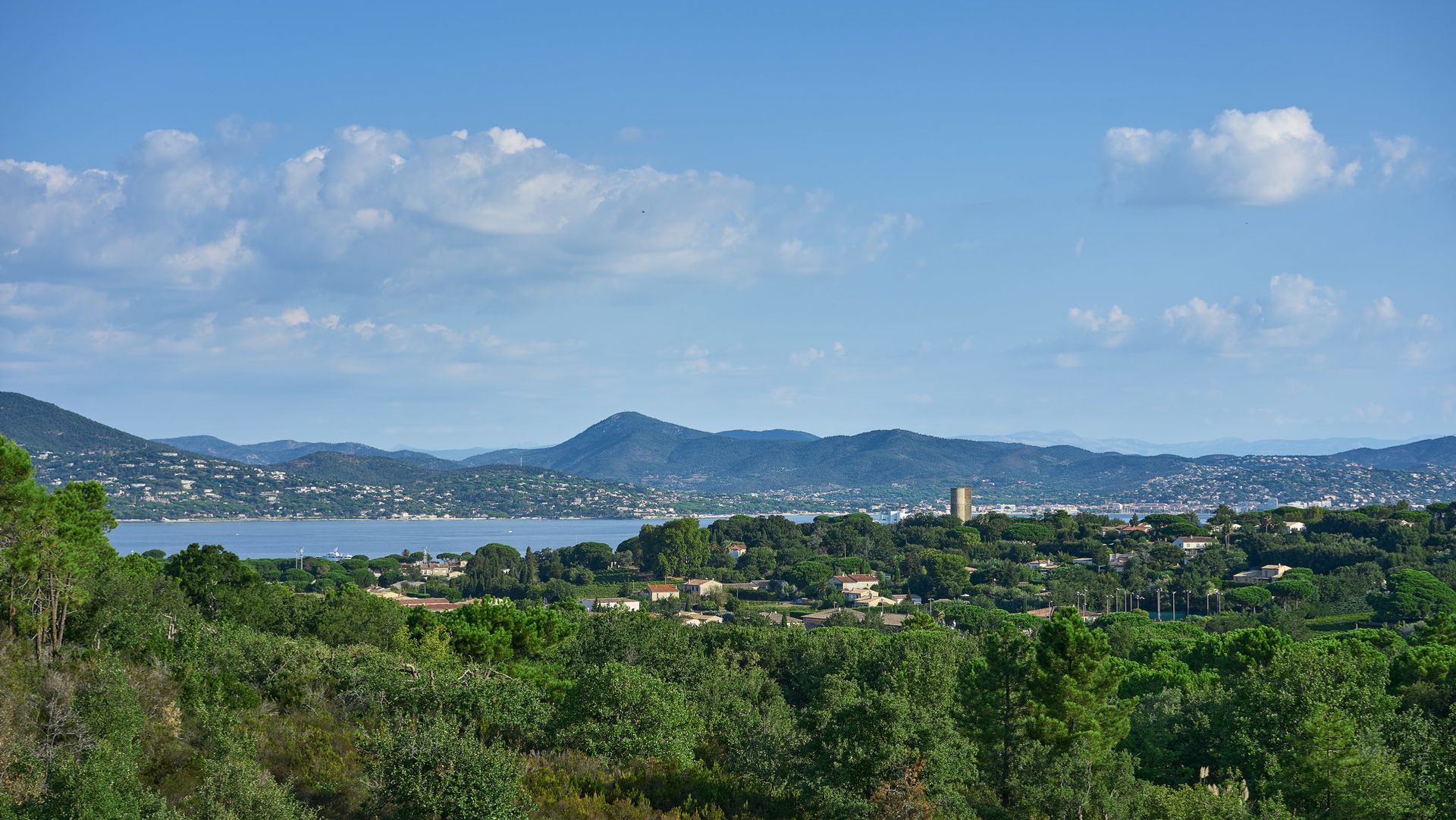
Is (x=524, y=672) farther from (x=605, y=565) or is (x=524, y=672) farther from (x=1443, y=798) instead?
(x=605, y=565)

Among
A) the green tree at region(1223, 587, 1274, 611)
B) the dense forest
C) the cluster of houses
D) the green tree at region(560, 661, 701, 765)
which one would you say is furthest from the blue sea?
the green tree at region(560, 661, 701, 765)

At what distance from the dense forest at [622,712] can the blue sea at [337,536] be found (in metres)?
92.8

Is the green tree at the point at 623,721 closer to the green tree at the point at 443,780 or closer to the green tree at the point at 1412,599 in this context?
the green tree at the point at 443,780

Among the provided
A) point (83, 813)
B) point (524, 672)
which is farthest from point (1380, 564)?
point (83, 813)

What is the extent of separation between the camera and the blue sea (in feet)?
427

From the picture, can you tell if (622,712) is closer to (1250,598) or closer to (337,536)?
(1250,598)

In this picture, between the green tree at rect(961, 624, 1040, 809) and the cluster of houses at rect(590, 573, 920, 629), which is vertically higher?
the green tree at rect(961, 624, 1040, 809)

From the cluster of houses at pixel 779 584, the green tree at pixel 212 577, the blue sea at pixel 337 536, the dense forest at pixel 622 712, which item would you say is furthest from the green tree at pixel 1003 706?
the blue sea at pixel 337 536

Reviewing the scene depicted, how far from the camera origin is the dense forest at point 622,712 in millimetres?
17047

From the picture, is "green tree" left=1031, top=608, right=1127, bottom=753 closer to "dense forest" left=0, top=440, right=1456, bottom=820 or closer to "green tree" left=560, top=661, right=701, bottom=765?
"dense forest" left=0, top=440, right=1456, bottom=820

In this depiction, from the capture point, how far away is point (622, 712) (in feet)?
70.3

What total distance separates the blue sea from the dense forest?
92.8 m

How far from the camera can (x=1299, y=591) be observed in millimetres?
67875

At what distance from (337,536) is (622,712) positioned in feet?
508
